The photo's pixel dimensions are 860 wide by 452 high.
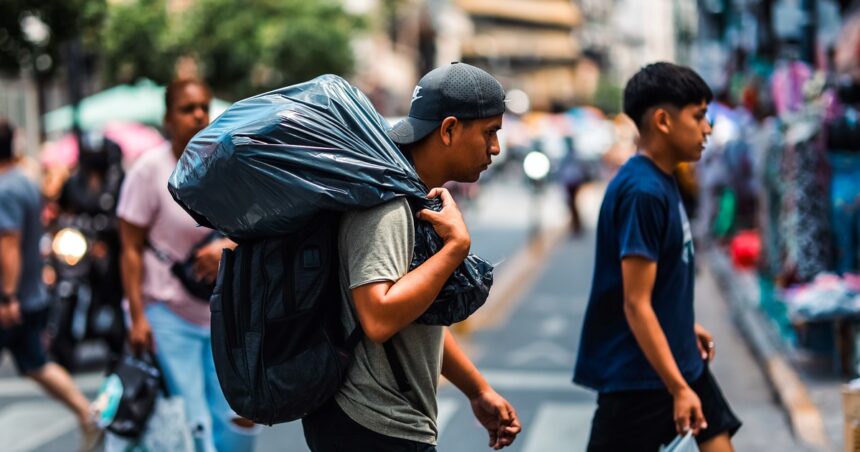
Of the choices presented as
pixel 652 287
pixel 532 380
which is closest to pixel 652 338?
pixel 652 287

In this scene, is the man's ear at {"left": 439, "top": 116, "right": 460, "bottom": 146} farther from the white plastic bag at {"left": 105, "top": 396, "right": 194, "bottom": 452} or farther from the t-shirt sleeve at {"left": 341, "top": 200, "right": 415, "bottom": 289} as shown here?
the white plastic bag at {"left": 105, "top": 396, "right": 194, "bottom": 452}

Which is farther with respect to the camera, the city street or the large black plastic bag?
the city street

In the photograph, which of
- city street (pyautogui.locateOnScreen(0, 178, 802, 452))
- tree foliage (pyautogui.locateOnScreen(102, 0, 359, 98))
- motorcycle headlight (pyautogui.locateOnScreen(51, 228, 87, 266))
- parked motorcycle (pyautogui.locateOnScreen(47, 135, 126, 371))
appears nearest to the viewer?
city street (pyautogui.locateOnScreen(0, 178, 802, 452))

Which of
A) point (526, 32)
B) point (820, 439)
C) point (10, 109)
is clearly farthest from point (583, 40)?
point (820, 439)

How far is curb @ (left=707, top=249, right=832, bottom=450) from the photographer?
24.2 feet

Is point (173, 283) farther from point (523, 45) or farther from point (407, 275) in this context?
point (523, 45)

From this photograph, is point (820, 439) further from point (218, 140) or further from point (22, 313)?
point (218, 140)

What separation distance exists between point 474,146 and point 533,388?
6.55m

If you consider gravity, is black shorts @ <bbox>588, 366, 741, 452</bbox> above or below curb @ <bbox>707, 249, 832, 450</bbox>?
above

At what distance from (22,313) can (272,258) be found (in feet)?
16.0

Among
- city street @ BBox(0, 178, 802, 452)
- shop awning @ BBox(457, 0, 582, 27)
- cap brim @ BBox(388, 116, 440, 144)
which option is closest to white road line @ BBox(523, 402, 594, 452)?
city street @ BBox(0, 178, 802, 452)

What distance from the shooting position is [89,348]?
38.7ft

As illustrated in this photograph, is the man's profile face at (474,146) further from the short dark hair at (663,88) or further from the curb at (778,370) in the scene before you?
the curb at (778,370)

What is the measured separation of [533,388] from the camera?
9547 millimetres
